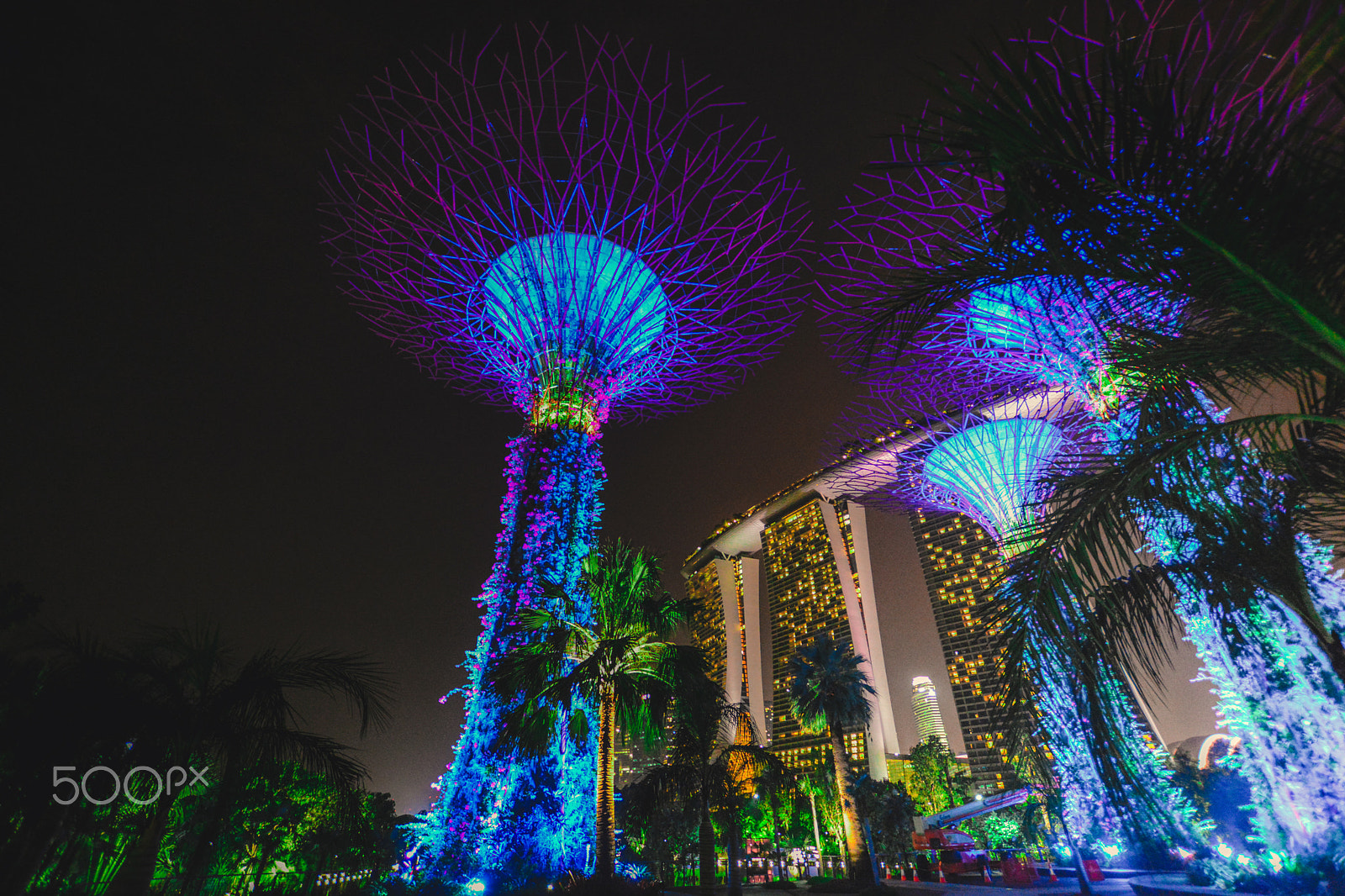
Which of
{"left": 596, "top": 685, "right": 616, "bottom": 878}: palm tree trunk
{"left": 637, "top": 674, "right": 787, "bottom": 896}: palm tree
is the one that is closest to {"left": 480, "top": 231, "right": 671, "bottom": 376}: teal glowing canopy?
{"left": 596, "top": 685, "right": 616, "bottom": 878}: palm tree trunk

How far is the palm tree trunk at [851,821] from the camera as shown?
21641 mm

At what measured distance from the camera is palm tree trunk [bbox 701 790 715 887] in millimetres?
15812

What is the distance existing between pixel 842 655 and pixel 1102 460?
26.7 meters

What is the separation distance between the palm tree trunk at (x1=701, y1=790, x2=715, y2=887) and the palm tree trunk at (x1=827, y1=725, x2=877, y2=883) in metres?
8.21

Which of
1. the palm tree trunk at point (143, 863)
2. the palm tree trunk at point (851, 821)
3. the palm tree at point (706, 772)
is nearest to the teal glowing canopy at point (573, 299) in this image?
the palm tree at point (706, 772)

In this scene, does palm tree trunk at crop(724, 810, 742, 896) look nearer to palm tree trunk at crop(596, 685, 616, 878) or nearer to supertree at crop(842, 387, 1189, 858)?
palm tree trunk at crop(596, 685, 616, 878)

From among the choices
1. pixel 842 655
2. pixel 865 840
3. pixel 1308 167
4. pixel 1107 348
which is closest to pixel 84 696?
pixel 1107 348

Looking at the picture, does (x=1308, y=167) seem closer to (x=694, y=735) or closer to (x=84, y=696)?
(x=84, y=696)

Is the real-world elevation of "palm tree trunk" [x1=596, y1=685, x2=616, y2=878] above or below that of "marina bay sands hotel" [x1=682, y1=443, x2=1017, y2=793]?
below

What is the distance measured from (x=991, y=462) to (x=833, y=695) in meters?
12.5

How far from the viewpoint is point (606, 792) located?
12.1 meters

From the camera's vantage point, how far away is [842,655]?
93.7 ft

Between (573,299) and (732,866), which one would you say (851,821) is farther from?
(573,299)

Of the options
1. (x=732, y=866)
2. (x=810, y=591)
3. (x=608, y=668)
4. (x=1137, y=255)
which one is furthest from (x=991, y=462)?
(x=810, y=591)
